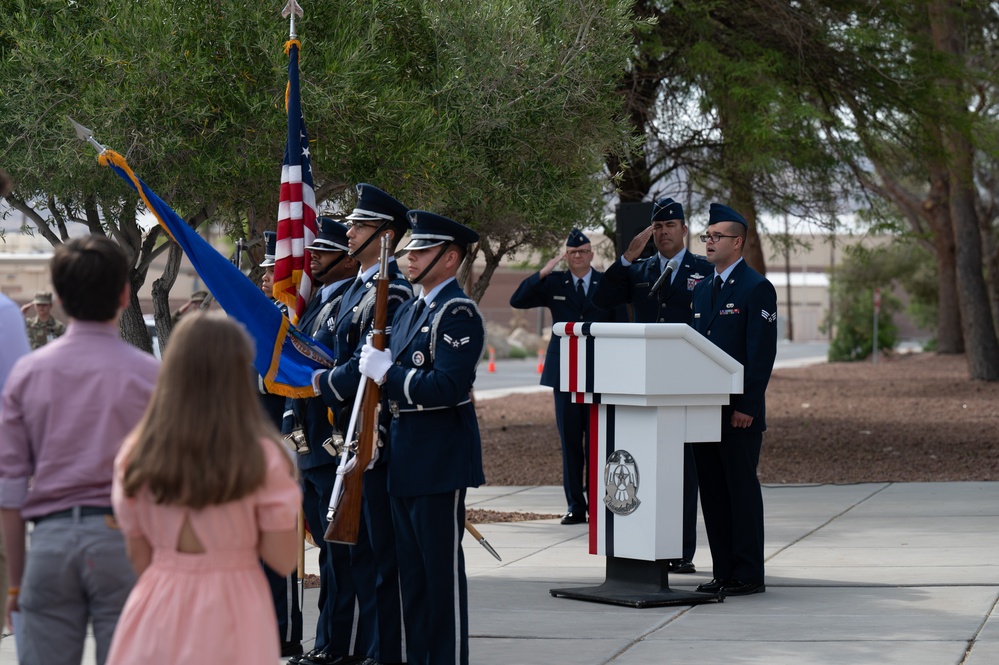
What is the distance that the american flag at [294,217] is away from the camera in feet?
22.7

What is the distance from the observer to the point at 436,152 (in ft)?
28.6

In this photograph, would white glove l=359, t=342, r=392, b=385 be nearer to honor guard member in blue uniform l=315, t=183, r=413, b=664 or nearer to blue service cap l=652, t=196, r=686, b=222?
honor guard member in blue uniform l=315, t=183, r=413, b=664

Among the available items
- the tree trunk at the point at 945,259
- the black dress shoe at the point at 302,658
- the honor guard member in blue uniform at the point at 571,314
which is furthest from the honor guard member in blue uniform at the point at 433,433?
the tree trunk at the point at 945,259

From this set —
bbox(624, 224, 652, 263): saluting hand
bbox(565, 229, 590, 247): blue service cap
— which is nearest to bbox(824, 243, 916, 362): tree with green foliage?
bbox(565, 229, 590, 247): blue service cap

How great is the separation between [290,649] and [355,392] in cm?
152

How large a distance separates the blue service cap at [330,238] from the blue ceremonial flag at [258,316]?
1.25 feet

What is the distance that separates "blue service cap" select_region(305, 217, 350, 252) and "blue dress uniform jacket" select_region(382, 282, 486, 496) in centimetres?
114

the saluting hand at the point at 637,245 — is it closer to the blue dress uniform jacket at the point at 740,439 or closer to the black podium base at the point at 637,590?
the blue dress uniform jacket at the point at 740,439

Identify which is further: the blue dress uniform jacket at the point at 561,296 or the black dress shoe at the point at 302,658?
the blue dress uniform jacket at the point at 561,296

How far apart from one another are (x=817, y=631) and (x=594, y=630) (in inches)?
43.5

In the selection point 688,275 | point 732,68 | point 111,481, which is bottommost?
point 111,481

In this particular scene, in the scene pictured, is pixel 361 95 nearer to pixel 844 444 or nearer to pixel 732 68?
pixel 732 68

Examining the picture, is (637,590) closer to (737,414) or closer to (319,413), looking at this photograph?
(737,414)

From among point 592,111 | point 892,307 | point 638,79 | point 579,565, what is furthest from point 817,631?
point 892,307
